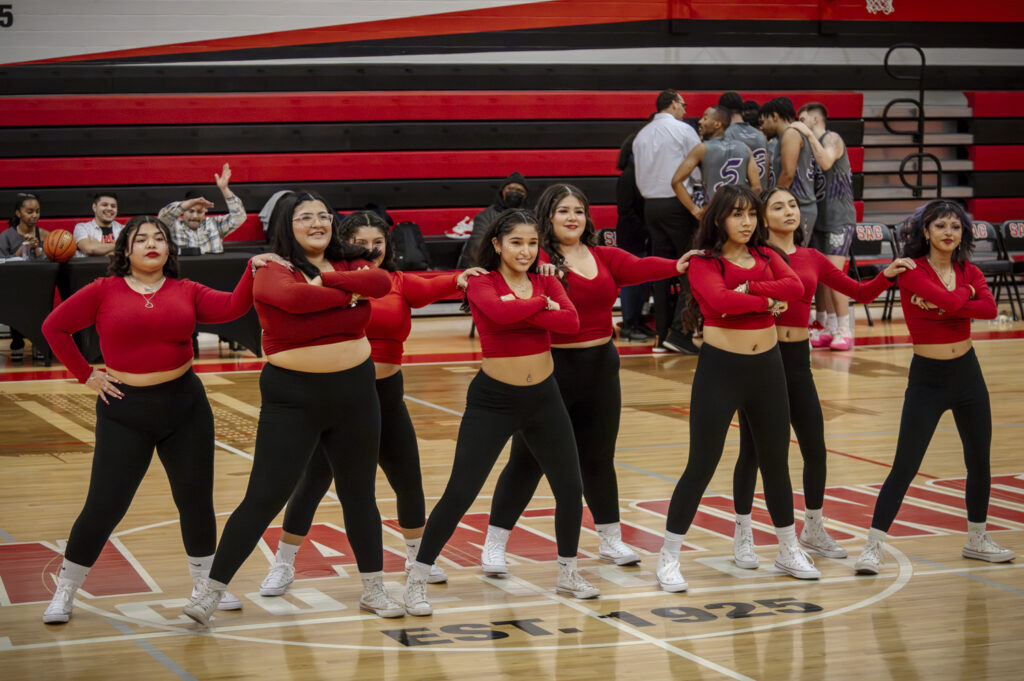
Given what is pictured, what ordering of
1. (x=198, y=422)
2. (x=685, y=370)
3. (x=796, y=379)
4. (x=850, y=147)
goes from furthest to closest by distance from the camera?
(x=850, y=147)
(x=685, y=370)
(x=796, y=379)
(x=198, y=422)

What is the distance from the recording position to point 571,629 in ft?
14.1

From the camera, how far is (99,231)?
10992 mm

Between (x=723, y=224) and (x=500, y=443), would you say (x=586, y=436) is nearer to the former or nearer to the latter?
(x=500, y=443)

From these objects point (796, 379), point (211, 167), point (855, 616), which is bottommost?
point (855, 616)

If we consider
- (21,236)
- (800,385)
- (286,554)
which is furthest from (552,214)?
(21,236)

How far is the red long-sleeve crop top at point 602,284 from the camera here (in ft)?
16.4

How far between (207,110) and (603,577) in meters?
9.55

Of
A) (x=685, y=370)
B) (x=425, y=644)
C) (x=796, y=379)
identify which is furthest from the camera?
(x=685, y=370)

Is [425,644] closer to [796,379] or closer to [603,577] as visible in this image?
[603,577]

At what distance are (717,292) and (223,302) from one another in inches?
69.5

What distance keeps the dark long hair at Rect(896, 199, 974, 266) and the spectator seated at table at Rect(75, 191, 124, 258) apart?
737 centimetres

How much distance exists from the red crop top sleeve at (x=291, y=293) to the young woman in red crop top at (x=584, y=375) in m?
1.03

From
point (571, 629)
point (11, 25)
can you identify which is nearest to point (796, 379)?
point (571, 629)

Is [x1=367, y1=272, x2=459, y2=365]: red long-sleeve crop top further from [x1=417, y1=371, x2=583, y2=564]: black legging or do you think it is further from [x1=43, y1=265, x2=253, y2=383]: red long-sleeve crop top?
[x1=43, y1=265, x2=253, y2=383]: red long-sleeve crop top
